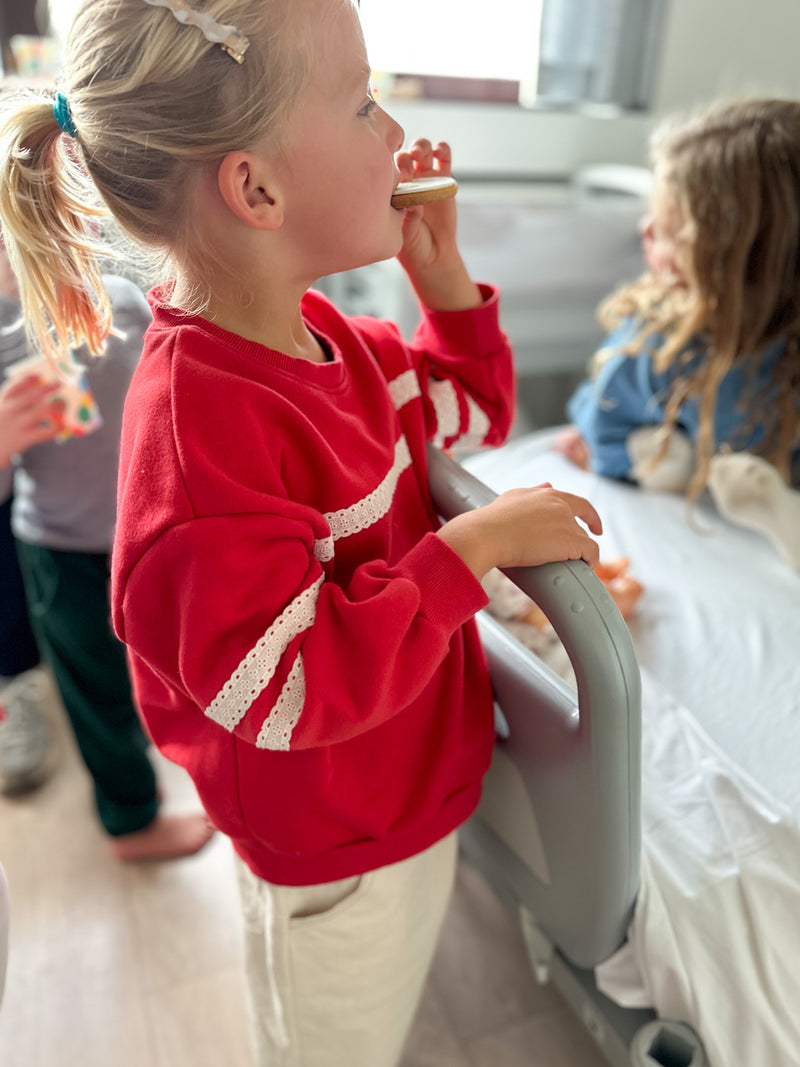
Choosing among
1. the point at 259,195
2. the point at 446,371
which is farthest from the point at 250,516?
the point at 446,371

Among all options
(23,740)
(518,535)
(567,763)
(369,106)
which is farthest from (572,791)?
(23,740)

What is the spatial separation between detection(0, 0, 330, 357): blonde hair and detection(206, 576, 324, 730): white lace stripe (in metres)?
0.25

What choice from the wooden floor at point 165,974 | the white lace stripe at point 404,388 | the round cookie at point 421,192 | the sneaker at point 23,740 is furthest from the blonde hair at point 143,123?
the sneaker at point 23,740

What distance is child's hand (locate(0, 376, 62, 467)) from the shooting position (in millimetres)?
1059

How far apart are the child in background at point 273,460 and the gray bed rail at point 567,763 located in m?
0.04

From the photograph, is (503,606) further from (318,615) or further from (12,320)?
(12,320)

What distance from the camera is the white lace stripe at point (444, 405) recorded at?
2.95ft

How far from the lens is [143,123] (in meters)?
0.59

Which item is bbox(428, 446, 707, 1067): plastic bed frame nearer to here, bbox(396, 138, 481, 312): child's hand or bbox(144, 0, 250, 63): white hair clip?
bbox(396, 138, 481, 312): child's hand

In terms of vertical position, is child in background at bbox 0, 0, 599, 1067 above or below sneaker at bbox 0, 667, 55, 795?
above

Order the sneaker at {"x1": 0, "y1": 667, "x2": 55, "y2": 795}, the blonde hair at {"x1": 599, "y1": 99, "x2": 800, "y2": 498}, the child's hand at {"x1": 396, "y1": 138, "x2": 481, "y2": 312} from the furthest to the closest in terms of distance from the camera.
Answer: the sneaker at {"x1": 0, "y1": 667, "x2": 55, "y2": 795} → the blonde hair at {"x1": 599, "y1": 99, "x2": 800, "y2": 498} → the child's hand at {"x1": 396, "y1": 138, "x2": 481, "y2": 312}

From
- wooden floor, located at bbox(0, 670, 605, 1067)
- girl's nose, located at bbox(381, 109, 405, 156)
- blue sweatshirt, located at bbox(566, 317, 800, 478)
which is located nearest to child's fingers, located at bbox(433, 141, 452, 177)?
girl's nose, located at bbox(381, 109, 405, 156)

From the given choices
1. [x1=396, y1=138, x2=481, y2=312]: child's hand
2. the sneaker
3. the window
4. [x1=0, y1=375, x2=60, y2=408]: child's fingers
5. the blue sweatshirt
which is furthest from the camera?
the window

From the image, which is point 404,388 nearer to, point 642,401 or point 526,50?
point 642,401
